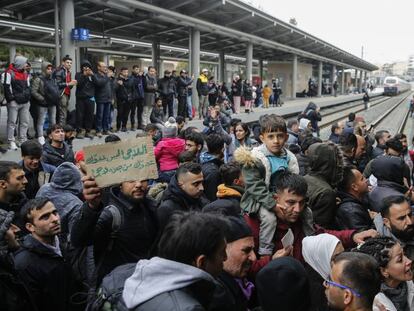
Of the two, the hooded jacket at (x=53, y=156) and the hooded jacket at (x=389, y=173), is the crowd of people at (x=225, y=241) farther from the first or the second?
the hooded jacket at (x=53, y=156)

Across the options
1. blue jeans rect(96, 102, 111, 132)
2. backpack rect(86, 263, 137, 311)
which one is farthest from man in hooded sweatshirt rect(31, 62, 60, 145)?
backpack rect(86, 263, 137, 311)

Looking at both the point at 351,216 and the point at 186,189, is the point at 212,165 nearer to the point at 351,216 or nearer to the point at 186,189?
the point at 186,189

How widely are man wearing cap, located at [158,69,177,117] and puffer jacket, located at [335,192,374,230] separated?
35.4ft

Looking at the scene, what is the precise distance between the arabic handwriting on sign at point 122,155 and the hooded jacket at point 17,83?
6.43 meters

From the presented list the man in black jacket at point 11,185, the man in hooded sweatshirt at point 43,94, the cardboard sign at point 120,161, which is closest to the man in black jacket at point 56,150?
the man in black jacket at point 11,185

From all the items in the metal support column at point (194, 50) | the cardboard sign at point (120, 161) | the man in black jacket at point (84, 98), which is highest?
the metal support column at point (194, 50)

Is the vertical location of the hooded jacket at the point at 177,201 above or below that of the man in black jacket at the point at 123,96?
below

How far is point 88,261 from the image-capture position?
3.42 metres

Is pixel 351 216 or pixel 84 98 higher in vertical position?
pixel 84 98

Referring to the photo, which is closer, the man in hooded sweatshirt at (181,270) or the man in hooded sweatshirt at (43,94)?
the man in hooded sweatshirt at (181,270)

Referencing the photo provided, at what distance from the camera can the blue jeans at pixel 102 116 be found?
36.2ft

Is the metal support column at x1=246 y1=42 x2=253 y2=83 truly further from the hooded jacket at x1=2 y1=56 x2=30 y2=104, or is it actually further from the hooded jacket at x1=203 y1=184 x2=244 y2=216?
the hooded jacket at x1=203 y1=184 x2=244 y2=216

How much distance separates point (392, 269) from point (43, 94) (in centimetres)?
816

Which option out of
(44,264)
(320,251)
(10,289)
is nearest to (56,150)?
(44,264)
